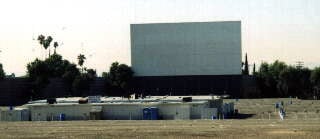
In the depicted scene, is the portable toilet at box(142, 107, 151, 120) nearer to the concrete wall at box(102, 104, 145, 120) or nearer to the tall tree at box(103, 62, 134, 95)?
the concrete wall at box(102, 104, 145, 120)

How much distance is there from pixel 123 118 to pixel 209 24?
240ft

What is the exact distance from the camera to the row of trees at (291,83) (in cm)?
14588

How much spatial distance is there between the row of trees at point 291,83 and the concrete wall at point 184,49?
13.2 m

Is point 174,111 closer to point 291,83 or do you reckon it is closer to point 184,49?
point 184,49

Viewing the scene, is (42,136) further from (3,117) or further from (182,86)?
(182,86)

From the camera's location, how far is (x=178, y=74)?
141375mm

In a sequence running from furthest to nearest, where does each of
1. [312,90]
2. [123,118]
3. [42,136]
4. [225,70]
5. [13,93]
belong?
[312,90] < [225,70] < [13,93] < [123,118] < [42,136]

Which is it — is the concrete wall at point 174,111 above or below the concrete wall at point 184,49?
below

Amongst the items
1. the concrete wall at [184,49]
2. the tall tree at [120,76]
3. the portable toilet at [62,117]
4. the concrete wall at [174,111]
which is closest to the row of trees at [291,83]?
the concrete wall at [184,49]

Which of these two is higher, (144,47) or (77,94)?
(144,47)

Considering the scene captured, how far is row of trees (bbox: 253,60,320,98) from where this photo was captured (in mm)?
145875

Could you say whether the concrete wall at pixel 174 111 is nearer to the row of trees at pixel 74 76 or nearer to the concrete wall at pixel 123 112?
the concrete wall at pixel 123 112

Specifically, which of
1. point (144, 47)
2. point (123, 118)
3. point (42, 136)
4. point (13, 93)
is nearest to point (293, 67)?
point (144, 47)

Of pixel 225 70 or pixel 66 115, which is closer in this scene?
pixel 66 115
